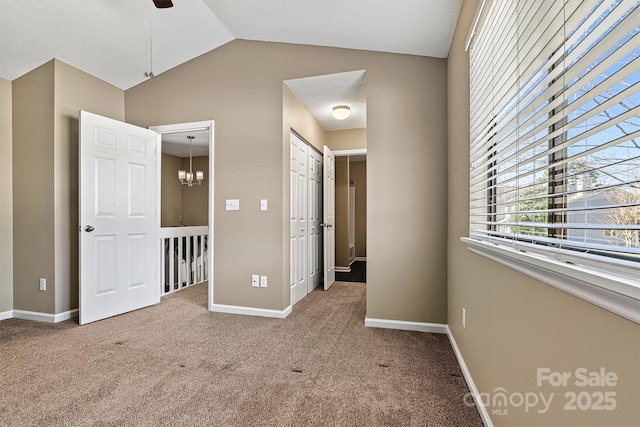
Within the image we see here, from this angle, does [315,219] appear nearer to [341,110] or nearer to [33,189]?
[341,110]

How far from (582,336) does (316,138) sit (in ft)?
12.8

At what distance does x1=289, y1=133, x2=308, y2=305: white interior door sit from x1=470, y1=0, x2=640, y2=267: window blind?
2.26 m

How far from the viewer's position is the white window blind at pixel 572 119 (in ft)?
2.20

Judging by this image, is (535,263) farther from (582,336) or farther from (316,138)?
(316,138)

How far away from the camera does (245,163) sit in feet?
10.7

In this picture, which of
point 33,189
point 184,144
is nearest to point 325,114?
point 184,144

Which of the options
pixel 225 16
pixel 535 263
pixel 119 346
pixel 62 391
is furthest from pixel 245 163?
pixel 535 263

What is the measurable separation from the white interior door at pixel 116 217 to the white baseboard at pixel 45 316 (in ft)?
1.09

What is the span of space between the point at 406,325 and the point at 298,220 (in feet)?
5.35

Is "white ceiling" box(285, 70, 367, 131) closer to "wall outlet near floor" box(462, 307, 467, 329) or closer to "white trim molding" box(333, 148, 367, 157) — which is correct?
"white trim molding" box(333, 148, 367, 157)

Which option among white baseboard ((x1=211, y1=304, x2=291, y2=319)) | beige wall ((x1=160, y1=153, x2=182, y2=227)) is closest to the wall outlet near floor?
white baseboard ((x1=211, y1=304, x2=291, y2=319))

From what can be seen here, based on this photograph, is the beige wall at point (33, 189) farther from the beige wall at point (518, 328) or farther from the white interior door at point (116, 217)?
the beige wall at point (518, 328)

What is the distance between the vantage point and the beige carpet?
1.61 meters

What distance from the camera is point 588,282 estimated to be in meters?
0.71
